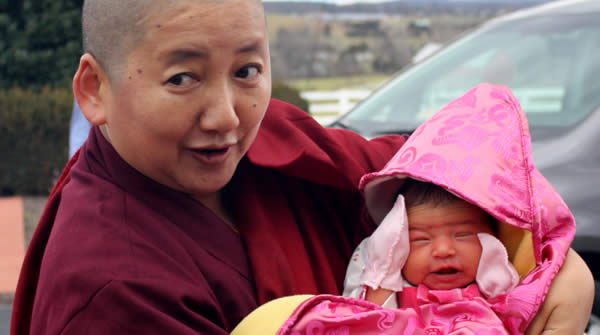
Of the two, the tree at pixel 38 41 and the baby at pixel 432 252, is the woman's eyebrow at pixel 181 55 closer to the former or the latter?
the baby at pixel 432 252

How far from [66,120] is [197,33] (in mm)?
8217

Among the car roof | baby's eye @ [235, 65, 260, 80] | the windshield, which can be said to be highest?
the car roof

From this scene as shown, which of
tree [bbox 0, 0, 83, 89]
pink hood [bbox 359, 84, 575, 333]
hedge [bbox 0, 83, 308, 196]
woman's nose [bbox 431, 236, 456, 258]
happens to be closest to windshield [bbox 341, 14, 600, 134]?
pink hood [bbox 359, 84, 575, 333]

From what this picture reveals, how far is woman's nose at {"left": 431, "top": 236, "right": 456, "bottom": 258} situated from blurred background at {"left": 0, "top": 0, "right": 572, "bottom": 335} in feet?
18.6

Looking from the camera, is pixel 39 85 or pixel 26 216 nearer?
pixel 26 216

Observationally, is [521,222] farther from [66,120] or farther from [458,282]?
[66,120]

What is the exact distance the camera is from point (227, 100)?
157 cm

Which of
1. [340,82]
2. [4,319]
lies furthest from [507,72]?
[340,82]

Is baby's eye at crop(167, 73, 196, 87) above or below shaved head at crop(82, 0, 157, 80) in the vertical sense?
below

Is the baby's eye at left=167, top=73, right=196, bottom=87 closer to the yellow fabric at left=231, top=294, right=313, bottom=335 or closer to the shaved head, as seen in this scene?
the shaved head

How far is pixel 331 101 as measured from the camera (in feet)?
40.2

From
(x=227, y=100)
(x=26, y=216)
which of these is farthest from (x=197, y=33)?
(x=26, y=216)

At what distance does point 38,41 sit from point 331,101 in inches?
182

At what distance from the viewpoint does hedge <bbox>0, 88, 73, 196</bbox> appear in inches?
360
